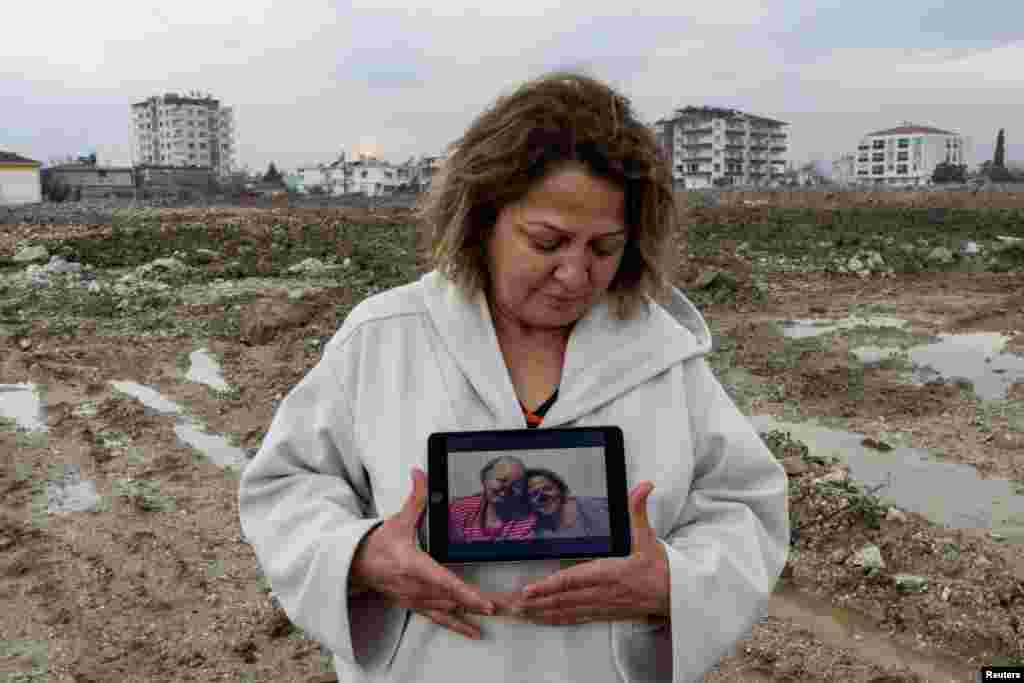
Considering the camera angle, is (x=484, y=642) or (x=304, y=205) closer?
(x=484, y=642)

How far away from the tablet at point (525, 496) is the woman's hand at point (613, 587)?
2cm

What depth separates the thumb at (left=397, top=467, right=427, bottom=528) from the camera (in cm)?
137

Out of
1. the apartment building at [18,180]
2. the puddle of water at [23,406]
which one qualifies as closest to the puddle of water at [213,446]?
the puddle of water at [23,406]

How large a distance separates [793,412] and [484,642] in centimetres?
550

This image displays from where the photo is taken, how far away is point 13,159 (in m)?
47.8

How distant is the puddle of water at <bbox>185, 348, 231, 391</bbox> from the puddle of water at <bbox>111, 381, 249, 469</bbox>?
0.40 metres

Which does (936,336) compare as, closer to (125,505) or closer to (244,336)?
(244,336)

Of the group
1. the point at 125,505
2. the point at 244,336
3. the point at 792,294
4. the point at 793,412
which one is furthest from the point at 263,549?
the point at 792,294

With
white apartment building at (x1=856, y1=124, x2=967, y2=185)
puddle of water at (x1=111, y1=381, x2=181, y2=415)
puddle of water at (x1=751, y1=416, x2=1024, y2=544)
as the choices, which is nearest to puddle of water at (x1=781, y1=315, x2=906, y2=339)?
puddle of water at (x1=751, y1=416, x2=1024, y2=544)

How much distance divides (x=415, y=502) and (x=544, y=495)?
0.19 m

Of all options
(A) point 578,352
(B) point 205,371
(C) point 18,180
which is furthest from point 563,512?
(C) point 18,180

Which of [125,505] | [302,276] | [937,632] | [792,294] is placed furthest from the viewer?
[302,276]

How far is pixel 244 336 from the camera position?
344 inches

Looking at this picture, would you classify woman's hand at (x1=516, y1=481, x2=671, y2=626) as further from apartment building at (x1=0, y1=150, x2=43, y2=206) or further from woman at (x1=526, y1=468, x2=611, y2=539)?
apartment building at (x1=0, y1=150, x2=43, y2=206)
